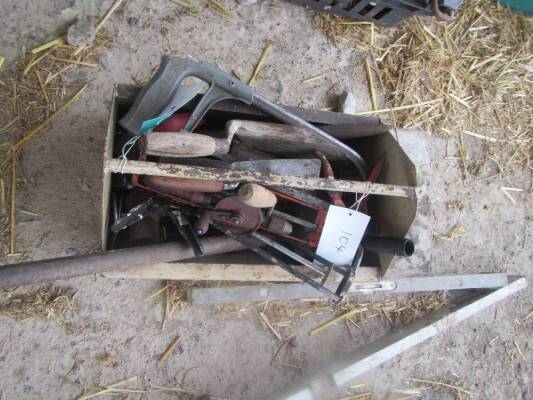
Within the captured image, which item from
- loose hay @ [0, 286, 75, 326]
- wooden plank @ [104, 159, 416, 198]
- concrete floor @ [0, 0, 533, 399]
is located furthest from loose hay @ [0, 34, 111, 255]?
wooden plank @ [104, 159, 416, 198]

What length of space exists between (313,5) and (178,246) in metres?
1.20

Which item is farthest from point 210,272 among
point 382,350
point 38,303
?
point 382,350

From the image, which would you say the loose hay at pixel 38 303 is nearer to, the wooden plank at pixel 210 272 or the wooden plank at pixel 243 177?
the wooden plank at pixel 210 272

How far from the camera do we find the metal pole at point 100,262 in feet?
3.50

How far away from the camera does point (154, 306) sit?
171 cm

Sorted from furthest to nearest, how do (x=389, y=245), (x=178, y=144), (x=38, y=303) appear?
(x=38, y=303)
(x=389, y=245)
(x=178, y=144)

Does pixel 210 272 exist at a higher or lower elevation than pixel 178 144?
lower

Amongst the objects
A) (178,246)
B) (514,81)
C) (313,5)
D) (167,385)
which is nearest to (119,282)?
(167,385)

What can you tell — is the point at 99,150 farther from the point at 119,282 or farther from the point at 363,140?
the point at 363,140

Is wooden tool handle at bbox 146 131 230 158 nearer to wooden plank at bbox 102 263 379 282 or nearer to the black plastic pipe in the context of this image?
wooden plank at bbox 102 263 379 282

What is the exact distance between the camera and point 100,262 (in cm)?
115

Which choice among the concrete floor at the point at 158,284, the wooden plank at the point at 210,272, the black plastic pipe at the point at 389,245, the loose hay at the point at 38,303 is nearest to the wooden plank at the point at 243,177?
the black plastic pipe at the point at 389,245

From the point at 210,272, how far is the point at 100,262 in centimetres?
32

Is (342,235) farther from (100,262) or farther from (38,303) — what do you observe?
(38,303)
